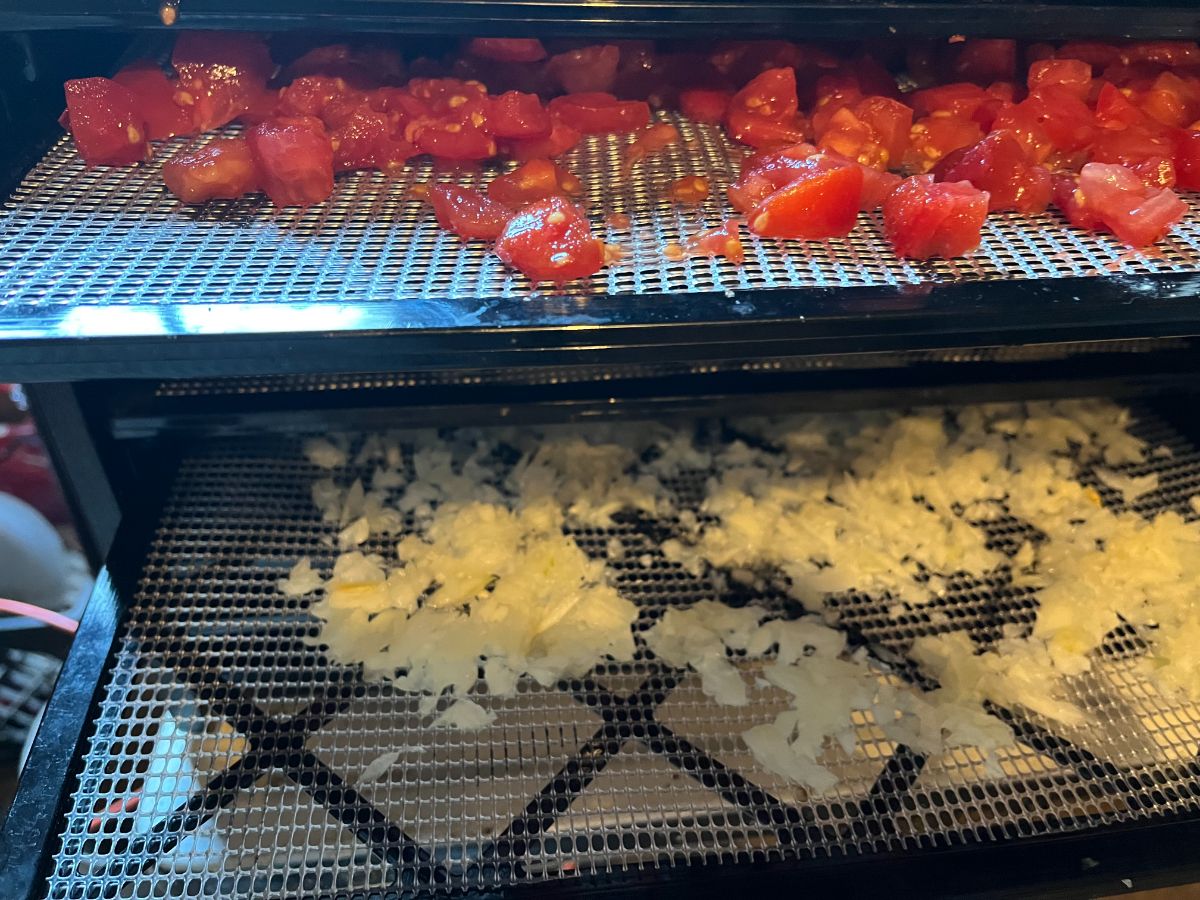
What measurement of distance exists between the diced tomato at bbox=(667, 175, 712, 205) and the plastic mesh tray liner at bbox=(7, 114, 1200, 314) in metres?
0.02

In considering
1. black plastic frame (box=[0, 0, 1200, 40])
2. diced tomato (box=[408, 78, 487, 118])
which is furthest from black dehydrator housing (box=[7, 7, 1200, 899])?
diced tomato (box=[408, 78, 487, 118])

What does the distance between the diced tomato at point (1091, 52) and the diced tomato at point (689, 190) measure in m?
0.65

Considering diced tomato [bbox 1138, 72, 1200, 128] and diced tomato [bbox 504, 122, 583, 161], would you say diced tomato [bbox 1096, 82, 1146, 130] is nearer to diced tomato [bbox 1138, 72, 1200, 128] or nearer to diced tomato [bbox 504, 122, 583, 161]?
diced tomato [bbox 1138, 72, 1200, 128]

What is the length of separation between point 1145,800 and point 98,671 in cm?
145

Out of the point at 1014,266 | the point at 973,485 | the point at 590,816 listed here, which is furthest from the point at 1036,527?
the point at 590,816

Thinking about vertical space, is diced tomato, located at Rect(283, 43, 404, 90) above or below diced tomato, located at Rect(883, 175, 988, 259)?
above

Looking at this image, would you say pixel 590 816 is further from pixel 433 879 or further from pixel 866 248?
pixel 866 248

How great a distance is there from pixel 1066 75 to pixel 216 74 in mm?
1259

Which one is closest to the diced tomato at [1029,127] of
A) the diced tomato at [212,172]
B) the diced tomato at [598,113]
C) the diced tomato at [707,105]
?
the diced tomato at [707,105]

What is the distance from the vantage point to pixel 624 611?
53.9 inches

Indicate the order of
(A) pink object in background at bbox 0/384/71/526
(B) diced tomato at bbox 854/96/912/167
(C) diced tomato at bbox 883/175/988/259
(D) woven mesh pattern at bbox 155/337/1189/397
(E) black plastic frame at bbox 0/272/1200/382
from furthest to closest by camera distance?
(A) pink object in background at bbox 0/384/71/526 → (D) woven mesh pattern at bbox 155/337/1189/397 → (B) diced tomato at bbox 854/96/912/167 → (C) diced tomato at bbox 883/175/988/259 → (E) black plastic frame at bbox 0/272/1200/382

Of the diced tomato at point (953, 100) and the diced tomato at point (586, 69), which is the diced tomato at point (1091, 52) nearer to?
the diced tomato at point (953, 100)

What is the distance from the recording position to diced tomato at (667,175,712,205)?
1146 millimetres

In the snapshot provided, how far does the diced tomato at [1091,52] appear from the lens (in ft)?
4.37
